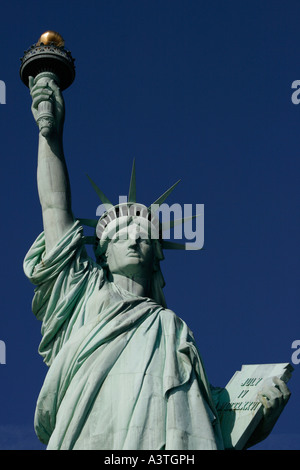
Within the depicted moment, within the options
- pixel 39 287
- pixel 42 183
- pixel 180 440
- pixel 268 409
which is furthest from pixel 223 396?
pixel 42 183

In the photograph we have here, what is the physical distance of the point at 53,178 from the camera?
20.7m

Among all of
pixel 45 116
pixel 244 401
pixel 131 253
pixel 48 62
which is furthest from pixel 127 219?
pixel 244 401

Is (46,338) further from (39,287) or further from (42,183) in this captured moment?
(42,183)

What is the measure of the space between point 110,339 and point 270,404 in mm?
2945

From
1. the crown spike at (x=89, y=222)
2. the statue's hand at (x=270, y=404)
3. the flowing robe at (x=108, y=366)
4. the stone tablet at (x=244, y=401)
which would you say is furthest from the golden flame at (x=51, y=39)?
the statue's hand at (x=270, y=404)

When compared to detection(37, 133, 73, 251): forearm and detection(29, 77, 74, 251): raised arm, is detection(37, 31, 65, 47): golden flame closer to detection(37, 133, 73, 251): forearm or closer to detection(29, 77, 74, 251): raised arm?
detection(29, 77, 74, 251): raised arm

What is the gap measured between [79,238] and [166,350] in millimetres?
2716

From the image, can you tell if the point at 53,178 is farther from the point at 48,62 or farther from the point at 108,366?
the point at 108,366

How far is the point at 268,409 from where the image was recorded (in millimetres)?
19344

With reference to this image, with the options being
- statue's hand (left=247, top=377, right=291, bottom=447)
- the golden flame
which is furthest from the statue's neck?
the golden flame

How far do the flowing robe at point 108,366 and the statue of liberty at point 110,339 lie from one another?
0.7 inches

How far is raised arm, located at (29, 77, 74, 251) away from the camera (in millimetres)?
20438

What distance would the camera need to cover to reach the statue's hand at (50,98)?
69.9 feet
